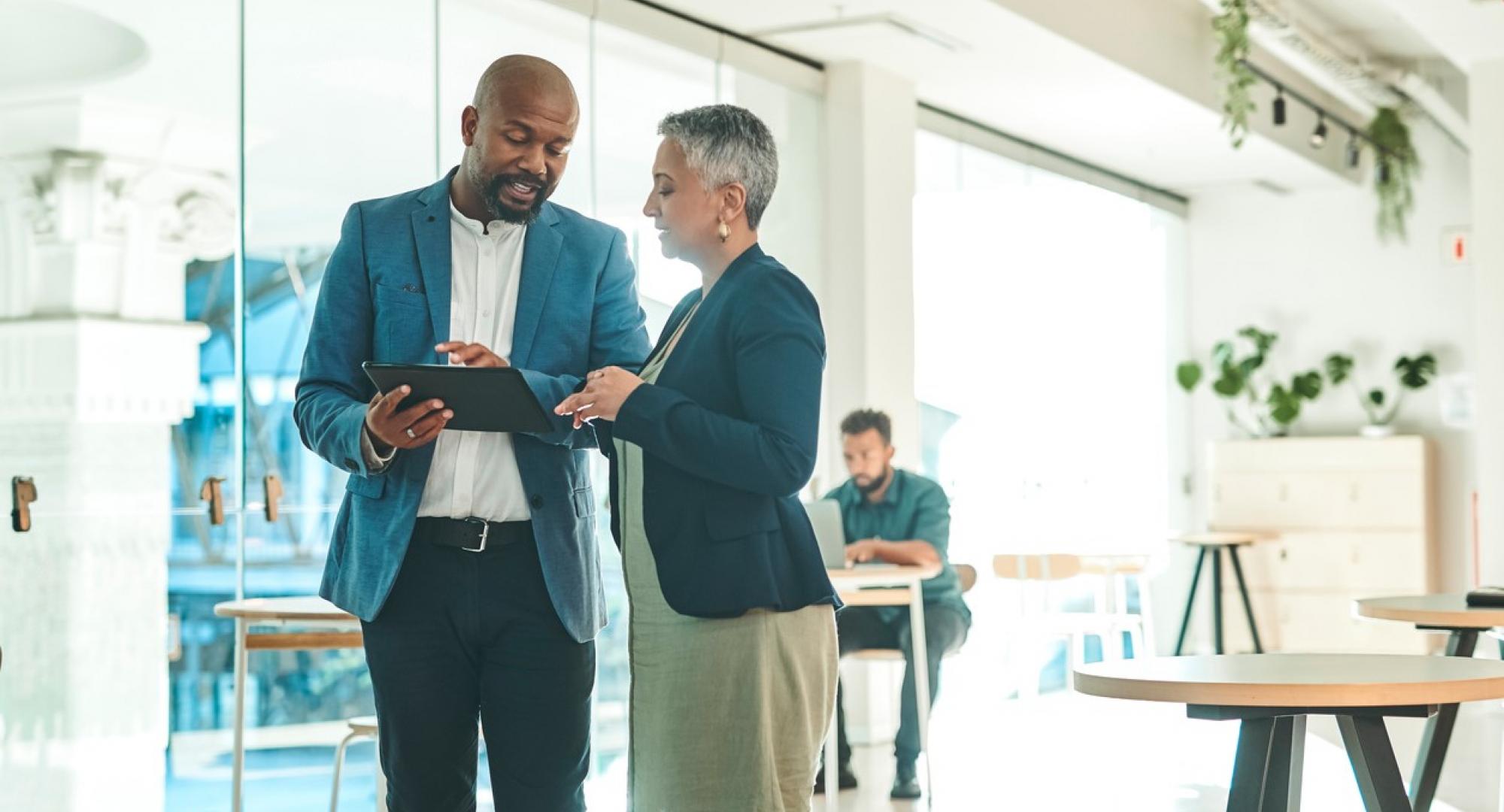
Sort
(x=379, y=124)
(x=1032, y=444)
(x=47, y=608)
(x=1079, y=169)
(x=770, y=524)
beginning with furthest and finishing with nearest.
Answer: (x=1079, y=169), (x=1032, y=444), (x=379, y=124), (x=47, y=608), (x=770, y=524)

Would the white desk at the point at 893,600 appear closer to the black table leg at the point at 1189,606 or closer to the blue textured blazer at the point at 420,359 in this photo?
the blue textured blazer at the point at 420,359

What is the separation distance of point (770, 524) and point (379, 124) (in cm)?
328

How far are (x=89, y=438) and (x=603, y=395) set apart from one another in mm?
2628

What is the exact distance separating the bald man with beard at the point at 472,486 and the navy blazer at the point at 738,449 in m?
0.17

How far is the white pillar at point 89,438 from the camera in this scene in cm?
400

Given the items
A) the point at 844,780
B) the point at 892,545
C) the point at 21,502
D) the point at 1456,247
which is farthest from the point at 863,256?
the point at 1456,247

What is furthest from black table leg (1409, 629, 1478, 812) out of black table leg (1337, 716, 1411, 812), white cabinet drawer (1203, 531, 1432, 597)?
white cabinet drawer (1203, 531, 1432, 597)

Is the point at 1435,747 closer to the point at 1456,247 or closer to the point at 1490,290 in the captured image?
the point at 1490,290

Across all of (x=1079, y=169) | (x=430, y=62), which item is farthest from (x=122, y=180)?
(x=1079, y=169)

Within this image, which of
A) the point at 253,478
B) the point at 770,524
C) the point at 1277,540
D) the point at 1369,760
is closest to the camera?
the point at 770,524

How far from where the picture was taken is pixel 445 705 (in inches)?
83.3

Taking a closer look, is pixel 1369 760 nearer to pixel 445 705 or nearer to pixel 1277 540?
pixel 445 705

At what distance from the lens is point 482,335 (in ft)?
7.34

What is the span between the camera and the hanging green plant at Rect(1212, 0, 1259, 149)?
7.16 metres
